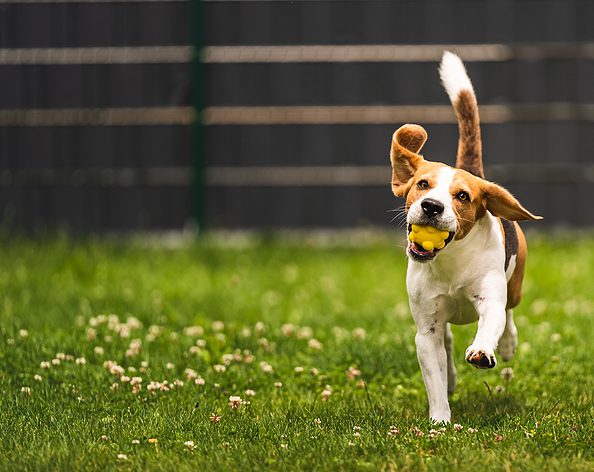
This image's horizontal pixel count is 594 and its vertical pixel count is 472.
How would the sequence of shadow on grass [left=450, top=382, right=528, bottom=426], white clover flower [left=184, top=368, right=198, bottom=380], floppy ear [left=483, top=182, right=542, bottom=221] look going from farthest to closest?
white clover flower [left=184, top=368, right=198, bottom=380]
shadow on grass [left=450, top=382, right=528, bottom=426]
floppy ear [left=483, top=182, right=542, bottom=221]

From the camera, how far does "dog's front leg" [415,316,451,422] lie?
14.7 ft

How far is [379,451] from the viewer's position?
412 centimetres

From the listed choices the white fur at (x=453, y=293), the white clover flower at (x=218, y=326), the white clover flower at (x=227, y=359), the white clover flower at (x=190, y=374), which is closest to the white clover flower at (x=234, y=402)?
the white clover flower at (x=190, y=374)

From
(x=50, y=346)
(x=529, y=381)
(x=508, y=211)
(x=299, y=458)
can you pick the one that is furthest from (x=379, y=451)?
(x=50, y=346)

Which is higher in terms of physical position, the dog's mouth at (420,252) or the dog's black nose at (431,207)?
the dog's black nose at (431,207)

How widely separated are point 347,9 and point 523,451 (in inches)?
268

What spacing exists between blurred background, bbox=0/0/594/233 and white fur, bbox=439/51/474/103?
17.3ft

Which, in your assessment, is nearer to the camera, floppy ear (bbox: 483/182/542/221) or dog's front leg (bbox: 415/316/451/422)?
floppy ear (bbox: 483/182/542/221)

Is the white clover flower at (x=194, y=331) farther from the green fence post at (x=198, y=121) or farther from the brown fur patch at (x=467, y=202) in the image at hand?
the green fence post at (x=198, y=121)

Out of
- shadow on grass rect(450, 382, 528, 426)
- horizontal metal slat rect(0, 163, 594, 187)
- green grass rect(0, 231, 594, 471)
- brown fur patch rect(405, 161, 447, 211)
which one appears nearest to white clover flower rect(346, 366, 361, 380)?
green grass rect(0, 231, 594, 471)

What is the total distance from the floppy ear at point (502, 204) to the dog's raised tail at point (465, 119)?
0.48 m

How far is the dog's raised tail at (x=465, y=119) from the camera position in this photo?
4.88 metres

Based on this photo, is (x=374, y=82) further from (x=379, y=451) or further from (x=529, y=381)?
(x=379, y=451)

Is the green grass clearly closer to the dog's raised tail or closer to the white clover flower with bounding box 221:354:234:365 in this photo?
the white clover flower with bounding box 221:354:234:365
